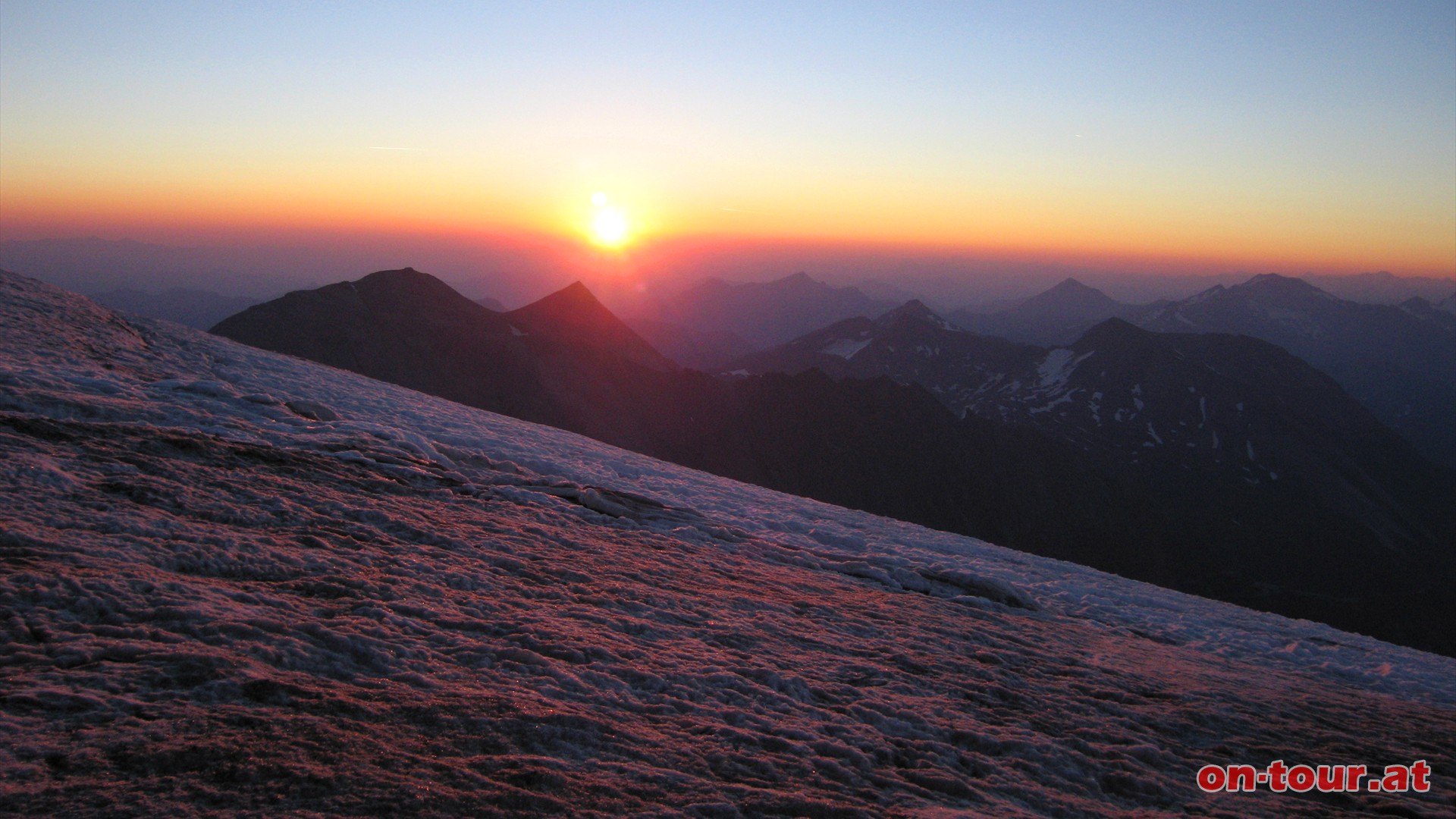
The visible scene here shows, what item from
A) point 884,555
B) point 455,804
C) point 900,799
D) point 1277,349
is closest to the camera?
point 455,804

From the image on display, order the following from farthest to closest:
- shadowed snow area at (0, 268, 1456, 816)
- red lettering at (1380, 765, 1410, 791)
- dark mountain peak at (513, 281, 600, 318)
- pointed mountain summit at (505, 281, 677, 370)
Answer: dark mountain peak at (513, 281, 600, 318)
pointed mountain summit at (505, 281, 677, 370)
red lettering at (1380, 765, 1410, 791)
shadowed snow area at (0, 268, 1456, 816)

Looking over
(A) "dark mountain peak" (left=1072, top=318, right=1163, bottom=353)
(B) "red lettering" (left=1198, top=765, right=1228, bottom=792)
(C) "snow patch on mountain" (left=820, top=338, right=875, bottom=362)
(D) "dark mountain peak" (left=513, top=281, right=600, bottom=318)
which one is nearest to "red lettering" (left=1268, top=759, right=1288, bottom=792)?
(B) "red lettering" (left=1198, top=765, right=1228, bottom=792)

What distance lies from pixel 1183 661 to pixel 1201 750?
3687mm

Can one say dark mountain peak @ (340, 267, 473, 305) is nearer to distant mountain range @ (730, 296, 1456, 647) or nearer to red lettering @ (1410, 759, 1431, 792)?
distant mountain range @ (730, 296, 1456, 647)

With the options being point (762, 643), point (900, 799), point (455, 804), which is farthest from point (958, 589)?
point (455, 804)

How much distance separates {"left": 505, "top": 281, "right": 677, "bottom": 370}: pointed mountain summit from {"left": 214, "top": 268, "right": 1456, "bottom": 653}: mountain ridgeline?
1.16 feet

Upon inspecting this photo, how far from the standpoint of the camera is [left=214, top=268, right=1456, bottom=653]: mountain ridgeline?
6556 cm

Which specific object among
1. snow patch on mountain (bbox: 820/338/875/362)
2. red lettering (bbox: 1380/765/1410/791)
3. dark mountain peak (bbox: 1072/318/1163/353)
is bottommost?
red lettering (bbox: 1380/765/1410/791)

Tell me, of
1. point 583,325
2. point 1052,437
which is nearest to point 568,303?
point 583,325

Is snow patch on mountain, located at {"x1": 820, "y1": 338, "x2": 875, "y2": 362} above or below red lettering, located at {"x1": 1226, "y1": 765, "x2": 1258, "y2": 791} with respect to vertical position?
above

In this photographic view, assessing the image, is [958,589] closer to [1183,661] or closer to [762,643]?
[1183,661]

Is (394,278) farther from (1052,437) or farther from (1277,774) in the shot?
(1052,437)

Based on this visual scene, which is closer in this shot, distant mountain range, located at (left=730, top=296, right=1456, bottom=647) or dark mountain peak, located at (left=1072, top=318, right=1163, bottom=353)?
distant mountain range, located at (left=730, top=296, right=1456, bottom=647)

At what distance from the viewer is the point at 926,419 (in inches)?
3691
